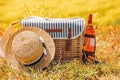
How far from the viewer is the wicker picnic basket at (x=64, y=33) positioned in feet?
23.3

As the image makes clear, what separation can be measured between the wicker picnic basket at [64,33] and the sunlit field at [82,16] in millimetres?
194

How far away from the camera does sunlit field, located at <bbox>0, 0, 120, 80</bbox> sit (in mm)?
6699

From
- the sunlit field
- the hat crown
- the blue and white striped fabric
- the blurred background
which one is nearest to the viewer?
the sunlit field

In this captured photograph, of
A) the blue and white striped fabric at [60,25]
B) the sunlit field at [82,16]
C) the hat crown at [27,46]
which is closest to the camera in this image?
the sunlit field at [82,16]

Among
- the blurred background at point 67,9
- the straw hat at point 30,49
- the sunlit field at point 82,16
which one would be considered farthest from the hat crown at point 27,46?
the blurred background at point 67,9

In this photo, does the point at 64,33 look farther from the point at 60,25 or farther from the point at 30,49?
the point at 30,49

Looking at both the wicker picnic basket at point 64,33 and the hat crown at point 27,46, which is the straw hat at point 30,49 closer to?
the hat crown at point 27,46

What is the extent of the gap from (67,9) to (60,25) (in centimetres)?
302

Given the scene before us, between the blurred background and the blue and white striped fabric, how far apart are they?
2.28 meters

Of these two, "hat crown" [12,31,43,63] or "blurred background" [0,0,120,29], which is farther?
"blurred background" [0,0,120,29]

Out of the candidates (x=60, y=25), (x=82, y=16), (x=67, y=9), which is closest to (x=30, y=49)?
(x=60, y=25)

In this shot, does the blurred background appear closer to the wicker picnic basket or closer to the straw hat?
the wicker picnic basket

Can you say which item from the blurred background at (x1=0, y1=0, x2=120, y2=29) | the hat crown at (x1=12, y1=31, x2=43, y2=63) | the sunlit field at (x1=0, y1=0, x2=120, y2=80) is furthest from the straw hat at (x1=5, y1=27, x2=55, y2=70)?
the blurred background at (x1=0, y1=0, x2=120, y2=29)

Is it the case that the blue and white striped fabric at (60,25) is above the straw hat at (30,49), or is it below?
above
